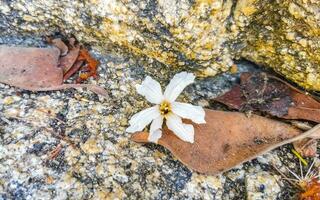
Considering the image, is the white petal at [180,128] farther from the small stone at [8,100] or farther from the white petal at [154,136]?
the small stone at [8,100]

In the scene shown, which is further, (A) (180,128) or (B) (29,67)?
(B) (29,67)

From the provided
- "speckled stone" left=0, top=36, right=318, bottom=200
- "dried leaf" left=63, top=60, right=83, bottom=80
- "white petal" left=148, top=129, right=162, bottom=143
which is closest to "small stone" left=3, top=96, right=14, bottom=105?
"speckled stone" left=0, top=36, right=318, bottom=200

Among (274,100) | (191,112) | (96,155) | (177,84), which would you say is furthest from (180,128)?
(274,100)

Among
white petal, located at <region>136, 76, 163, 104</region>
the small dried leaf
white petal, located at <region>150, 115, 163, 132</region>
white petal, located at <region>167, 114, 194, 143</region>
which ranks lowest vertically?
the small dried leaf

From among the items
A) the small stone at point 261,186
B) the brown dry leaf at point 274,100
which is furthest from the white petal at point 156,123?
the small stone at point 261,186

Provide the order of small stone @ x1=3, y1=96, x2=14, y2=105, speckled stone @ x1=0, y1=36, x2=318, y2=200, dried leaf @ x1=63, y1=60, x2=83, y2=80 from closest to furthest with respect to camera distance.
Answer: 1. speckled stone @ x1=0, y1=36, x2=318, y2=200
2. small stone @ x1=3, y1=96, x2=14, y2=105
3. dried leaf @ x1=63, y1=60, x2=83, y2=80

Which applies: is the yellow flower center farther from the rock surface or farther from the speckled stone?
the rock surface

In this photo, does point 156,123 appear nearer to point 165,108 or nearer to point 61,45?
point 165,108

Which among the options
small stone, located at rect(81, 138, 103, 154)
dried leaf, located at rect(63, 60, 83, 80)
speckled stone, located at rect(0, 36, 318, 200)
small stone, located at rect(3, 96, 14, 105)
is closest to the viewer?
speckled stone, located at rect(0, 36, 318, 200)
